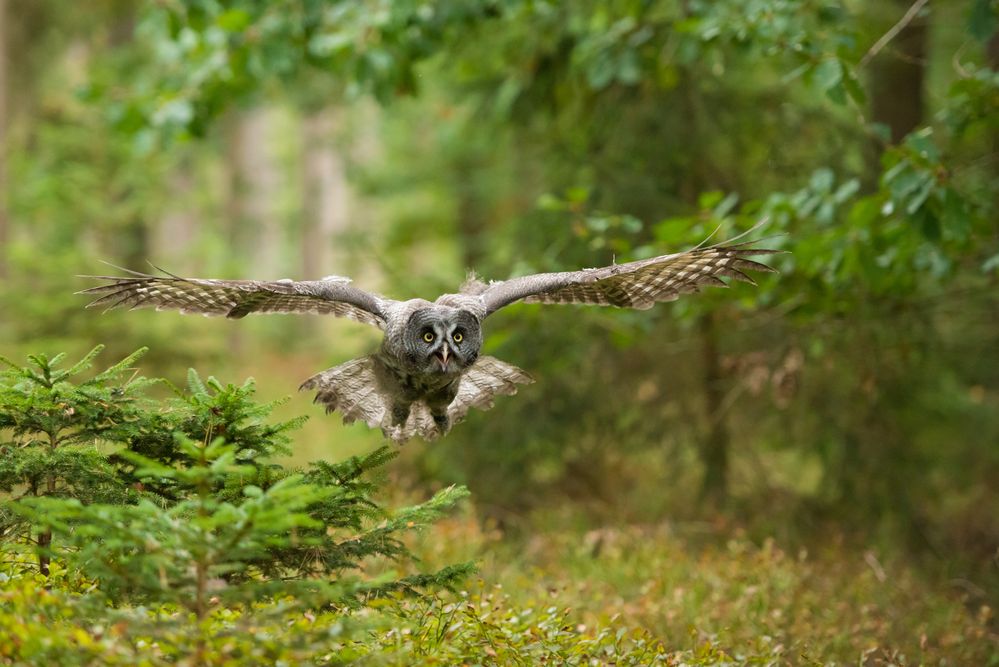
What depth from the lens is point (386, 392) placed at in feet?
17.8

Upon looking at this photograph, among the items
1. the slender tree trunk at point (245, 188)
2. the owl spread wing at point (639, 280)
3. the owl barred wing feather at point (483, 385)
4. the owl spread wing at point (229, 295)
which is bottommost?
the owl barred wing feather at point (483, 385)

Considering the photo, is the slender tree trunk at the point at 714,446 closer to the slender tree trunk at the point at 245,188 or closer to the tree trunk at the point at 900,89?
the tree trunk at the point at 900,89

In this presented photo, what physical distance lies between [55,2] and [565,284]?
1407 cm

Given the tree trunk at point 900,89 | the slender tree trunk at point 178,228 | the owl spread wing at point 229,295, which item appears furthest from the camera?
the slender tree trunk at point 178,228

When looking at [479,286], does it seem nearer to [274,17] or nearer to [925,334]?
[274,17]

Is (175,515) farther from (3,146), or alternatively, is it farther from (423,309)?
(3,146)

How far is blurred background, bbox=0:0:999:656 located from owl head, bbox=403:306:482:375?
4.89 feet

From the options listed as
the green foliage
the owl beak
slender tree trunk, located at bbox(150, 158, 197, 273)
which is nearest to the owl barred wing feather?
the owl beak

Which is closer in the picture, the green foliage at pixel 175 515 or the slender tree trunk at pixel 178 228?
the green foliage at pixel 175 515

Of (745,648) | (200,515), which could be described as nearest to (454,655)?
(200,515)

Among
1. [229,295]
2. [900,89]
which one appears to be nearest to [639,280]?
[229,295]

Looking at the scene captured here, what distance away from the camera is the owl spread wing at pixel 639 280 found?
16.0 feet

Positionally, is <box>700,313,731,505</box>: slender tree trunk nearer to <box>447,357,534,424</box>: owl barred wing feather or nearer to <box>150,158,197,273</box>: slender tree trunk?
<box>447,357,534,424</box>: owl barred wing feather

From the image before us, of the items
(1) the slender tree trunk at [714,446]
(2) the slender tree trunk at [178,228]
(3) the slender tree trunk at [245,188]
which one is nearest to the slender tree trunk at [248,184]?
(3) the slender tree trunk at [245,188]
